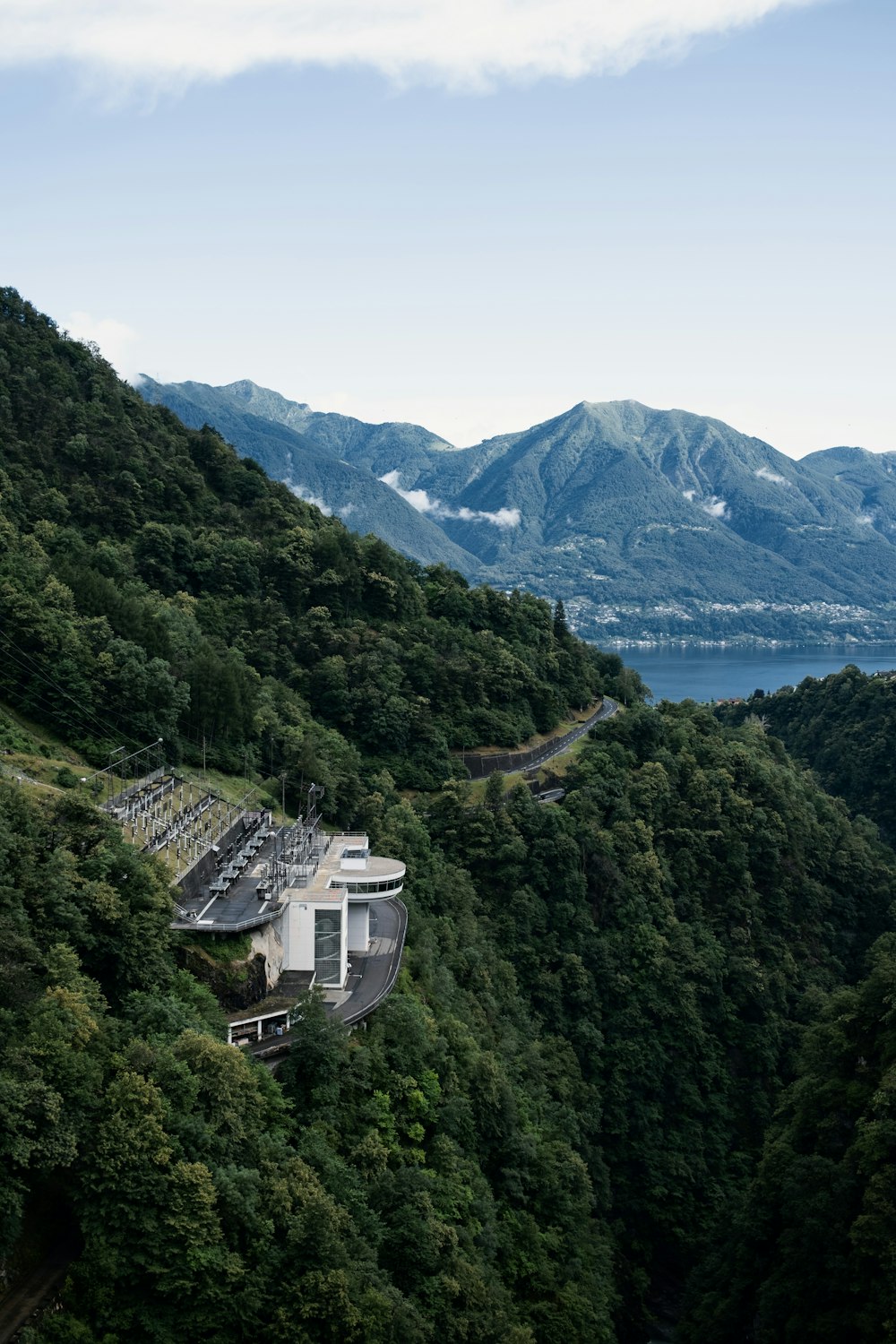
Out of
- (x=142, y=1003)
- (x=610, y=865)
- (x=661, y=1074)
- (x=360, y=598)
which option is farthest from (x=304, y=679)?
(x=142, y=1003)

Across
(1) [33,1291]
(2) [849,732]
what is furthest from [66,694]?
(2) [849,732]

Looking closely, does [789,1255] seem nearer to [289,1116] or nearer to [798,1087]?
[798,1087]

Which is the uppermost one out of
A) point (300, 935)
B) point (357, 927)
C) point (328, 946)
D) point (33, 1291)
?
point (300, 935)

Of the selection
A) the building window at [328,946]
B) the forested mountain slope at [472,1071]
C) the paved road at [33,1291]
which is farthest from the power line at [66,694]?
the paved road at [33,1291]

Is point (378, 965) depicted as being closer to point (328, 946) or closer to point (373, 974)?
point (373, 974)

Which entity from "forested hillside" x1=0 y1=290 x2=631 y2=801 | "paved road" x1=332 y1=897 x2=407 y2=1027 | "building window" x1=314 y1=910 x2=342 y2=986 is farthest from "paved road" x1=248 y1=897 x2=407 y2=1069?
"forested hillside" x1=0 y1=290 x2=631 y2=801

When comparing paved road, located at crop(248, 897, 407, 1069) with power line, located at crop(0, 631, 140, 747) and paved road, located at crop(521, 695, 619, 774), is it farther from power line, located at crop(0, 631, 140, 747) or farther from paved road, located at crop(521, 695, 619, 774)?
paved road, located at crop(521, 695, 619, 774)

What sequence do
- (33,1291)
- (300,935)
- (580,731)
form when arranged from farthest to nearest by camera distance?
(580,731), (300,935), (33,1291)
